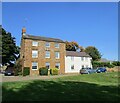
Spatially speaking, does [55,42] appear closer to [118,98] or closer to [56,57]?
[56,57]

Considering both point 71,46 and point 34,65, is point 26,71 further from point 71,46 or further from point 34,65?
point 71,46

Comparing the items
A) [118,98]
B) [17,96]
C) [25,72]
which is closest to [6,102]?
[17,96]

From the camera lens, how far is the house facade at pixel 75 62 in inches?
2616

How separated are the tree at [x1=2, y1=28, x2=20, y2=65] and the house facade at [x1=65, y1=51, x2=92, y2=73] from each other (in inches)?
612

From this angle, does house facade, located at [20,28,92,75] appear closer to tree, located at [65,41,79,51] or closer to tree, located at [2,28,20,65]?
tree, located at [2,28,20,65]

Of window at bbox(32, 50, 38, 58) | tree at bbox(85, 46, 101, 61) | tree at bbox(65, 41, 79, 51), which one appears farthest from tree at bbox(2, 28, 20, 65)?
tree at bbox(85, 46, 101, 61)

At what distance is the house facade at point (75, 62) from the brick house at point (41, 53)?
3.53 meters

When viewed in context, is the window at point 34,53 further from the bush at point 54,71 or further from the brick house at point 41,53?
the bush at point 54,71

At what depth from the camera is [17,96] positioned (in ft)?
42.1

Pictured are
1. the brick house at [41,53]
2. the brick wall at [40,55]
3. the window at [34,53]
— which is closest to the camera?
the brick wall at [40,55]

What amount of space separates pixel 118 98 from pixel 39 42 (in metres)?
46.4

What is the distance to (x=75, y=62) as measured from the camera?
6900 centimetres

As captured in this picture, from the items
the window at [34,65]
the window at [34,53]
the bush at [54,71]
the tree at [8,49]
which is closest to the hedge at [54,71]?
the bush at [54,71]

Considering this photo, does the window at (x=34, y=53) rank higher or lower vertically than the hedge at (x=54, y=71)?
higher
